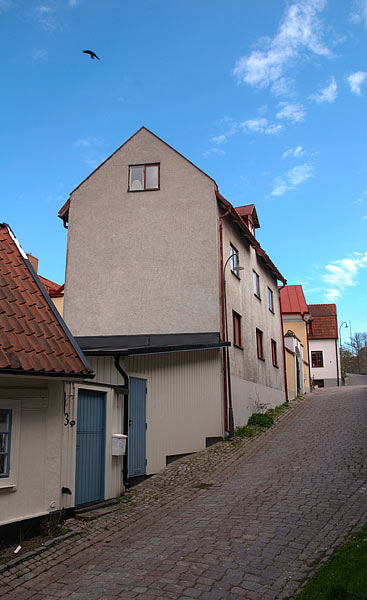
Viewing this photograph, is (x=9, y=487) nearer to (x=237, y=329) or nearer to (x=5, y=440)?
(x=5, y=440)

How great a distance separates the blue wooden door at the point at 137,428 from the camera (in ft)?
39.7

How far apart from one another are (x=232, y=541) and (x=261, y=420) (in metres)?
11.8

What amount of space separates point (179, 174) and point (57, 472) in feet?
42.3

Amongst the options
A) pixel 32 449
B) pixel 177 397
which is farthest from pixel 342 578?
pixel 177 397

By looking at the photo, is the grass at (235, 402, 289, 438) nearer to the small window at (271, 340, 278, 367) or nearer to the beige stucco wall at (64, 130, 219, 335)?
the beige stucco wall at (64, 130, 219, 335)

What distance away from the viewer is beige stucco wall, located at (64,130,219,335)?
18.2 metres

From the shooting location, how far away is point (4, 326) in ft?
28.3

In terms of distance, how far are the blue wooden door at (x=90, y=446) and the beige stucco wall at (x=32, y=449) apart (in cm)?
88

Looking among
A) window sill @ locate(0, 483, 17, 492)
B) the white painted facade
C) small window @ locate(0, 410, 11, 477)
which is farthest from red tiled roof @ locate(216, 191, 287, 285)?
the white painted facade

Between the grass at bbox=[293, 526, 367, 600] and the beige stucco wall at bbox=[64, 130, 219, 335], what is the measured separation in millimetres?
11526

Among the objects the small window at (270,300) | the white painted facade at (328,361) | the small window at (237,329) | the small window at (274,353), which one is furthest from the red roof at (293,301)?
the small window at (237,329)

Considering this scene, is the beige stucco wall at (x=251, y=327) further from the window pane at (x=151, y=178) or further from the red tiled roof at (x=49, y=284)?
the red tiled roof at (x=49, y=284)

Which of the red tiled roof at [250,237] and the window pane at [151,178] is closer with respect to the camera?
the red tiled roof at [250,237]

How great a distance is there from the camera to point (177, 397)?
577 inches
